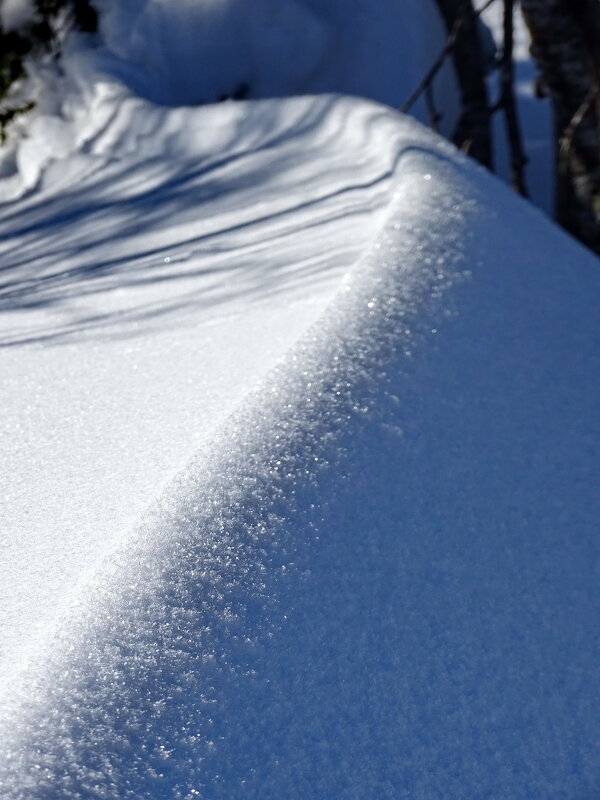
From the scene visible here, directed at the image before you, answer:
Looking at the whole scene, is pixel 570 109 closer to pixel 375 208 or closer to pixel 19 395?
pixel 375 208

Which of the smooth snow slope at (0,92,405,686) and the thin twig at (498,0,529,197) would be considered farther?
the thin twig at (498,0,529,197)

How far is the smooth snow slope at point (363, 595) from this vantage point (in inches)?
38.4

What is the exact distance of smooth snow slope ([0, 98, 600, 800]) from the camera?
974mm

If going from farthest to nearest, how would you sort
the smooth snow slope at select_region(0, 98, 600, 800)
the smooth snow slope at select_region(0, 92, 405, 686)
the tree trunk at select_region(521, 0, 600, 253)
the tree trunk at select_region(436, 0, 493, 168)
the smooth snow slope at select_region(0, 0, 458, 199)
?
1. the tree trunk at select_region(436, 0, 493, 168)
2. the tree trunk at select_region(521, 0, 600, 253)
3. the smooth snow slope at select_region(0, 0, 458, 199)
4. the smooth snow slope at select_region(0, 92, 405, 686)
5. the smooth snow slope at select_region(0, 98, 600, 800)

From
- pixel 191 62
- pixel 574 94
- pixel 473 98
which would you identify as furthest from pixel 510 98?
pixel 191 62

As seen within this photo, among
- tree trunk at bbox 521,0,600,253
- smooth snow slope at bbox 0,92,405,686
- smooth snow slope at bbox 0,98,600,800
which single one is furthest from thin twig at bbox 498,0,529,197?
smooth snow slope at bbox 0,98,600,800

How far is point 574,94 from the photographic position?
3355 millimetres

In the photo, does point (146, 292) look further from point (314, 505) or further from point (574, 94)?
point (574, 94)

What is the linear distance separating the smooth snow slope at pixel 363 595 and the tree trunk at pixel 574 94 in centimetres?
185

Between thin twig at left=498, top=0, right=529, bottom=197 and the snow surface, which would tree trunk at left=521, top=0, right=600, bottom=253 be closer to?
thin twig at left=498, top=0, right=529, bottom=197

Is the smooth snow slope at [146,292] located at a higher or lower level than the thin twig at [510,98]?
higher

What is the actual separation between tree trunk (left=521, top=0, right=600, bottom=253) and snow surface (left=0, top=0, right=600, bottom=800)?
4.02 ft

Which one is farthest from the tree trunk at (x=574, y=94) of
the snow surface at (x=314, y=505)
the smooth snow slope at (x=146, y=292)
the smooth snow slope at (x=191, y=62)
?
the snow surface at (x=314, y=505)

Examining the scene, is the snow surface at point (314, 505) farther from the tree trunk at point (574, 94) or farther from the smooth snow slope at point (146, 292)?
the tree trunk at point (574, 94)
